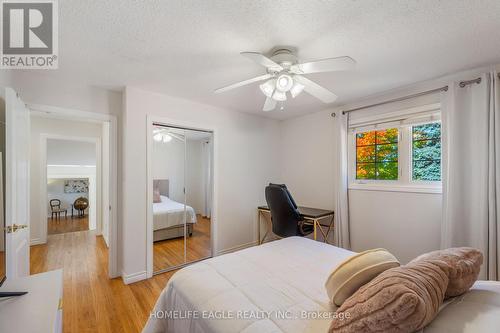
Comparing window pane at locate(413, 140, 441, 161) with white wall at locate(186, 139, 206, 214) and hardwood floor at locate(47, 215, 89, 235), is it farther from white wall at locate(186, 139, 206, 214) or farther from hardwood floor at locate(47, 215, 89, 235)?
hardwood floor at locate(47, 215, 89, 235)

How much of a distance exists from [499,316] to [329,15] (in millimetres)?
1654

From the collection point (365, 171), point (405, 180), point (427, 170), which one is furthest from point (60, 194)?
point (427, 170)

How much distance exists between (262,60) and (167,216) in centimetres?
234

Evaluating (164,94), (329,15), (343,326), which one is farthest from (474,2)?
(164,94)

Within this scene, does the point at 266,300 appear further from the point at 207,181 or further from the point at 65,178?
the point at 65,178

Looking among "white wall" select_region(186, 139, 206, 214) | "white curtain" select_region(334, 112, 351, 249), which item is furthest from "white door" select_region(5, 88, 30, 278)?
"white curtain" select_region(334, 112, 351, 249)

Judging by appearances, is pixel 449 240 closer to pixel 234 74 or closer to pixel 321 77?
pixel 321 77

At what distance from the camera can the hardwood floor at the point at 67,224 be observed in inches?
179

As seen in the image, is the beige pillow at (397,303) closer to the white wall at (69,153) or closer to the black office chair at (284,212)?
the black office chair at (284,212)

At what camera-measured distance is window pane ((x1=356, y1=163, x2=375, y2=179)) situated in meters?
2.93

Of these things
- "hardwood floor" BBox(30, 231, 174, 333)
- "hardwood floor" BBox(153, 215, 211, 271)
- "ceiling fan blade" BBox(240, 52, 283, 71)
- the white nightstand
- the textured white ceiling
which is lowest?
"hardwood floor" BBox(30, 231, 174, 333)

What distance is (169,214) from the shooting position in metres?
2.94

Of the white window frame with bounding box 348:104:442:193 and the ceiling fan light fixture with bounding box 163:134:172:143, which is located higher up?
the ceiling fan light fixture with bounding box 163:134:172:143

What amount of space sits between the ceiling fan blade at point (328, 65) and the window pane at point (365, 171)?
1870 mm
